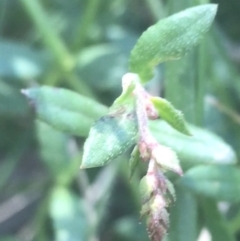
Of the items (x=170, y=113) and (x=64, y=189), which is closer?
(x=170, y=113)

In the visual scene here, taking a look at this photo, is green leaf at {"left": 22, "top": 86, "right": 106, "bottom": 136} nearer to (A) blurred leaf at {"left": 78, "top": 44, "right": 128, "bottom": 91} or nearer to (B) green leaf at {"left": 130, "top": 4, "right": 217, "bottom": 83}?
(B) green leaf at {"left": 130, "top": 4, "right": 217, "bottom": 83}

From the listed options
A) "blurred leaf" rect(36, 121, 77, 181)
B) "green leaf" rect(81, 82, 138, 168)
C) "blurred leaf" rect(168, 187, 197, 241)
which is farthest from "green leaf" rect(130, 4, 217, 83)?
"blurred leaf" rect(36, 121, 77, 181)

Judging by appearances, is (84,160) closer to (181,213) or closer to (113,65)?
(181,213)

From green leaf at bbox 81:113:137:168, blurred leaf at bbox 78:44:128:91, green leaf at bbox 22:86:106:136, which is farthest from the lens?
blurred leaf at bbox 78:44:128:91

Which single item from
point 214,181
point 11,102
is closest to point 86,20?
point 11,102

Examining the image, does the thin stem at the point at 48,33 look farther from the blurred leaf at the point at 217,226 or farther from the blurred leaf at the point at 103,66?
the blurred leaf at the point at 217,226

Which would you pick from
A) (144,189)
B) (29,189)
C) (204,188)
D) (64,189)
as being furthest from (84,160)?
(29,189)
